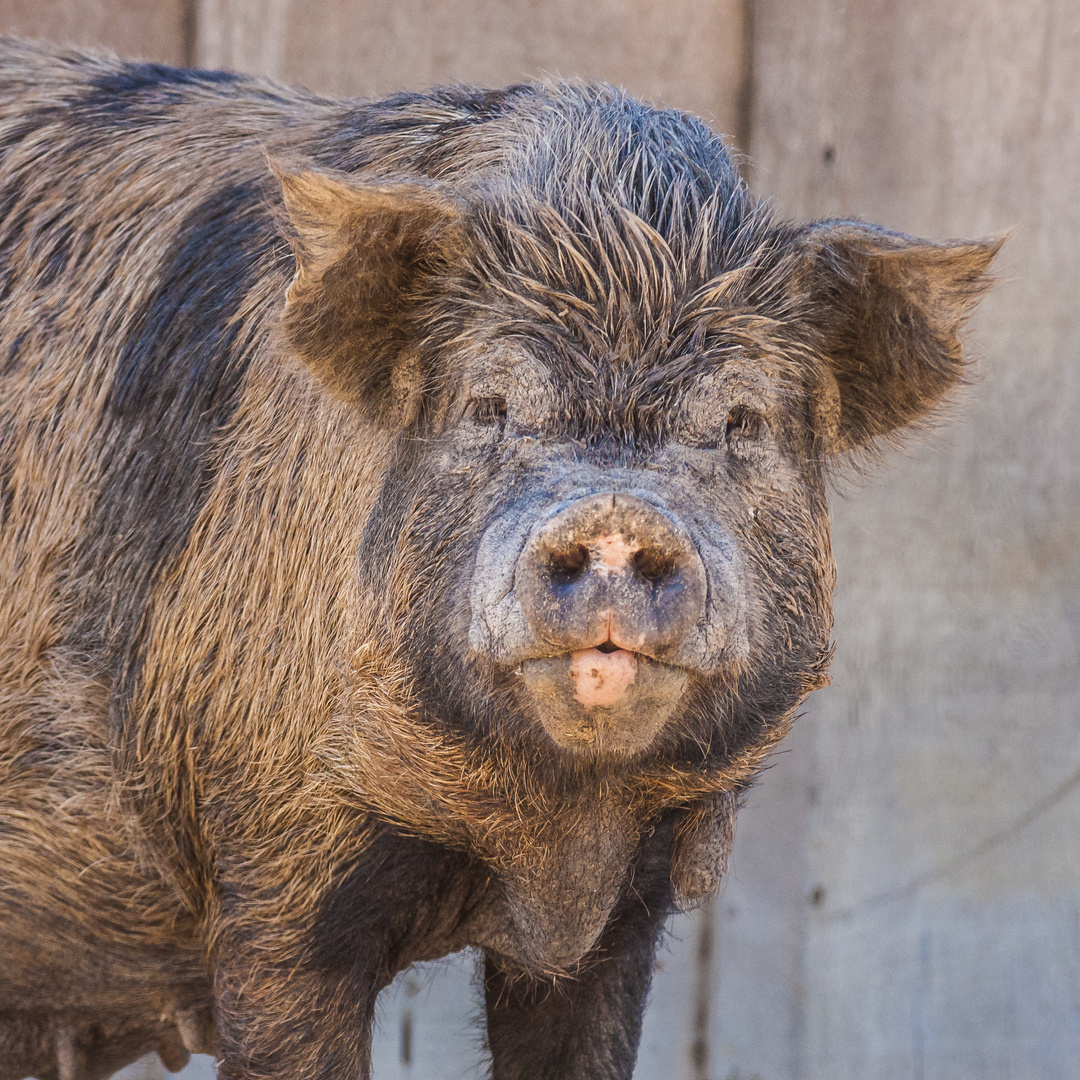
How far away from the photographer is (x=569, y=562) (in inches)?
78.7

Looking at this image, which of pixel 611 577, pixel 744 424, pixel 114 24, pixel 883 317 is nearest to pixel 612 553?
pixel 611 577

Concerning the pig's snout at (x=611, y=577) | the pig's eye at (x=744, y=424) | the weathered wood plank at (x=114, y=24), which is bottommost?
the pig's snout at (x=611, y=577)

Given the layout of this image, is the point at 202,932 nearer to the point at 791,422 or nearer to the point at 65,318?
the point at 65,318

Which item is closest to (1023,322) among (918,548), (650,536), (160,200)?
(918,548)

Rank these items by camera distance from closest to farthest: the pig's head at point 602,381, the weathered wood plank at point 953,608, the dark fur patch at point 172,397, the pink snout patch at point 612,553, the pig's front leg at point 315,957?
1. the pink snout patch at point 612,553
2. the pig's head at point 602,381
3. the pig's front leg at point 315,957
4. the dark fur patch at point 172,397
5. the weathered wood plank at point 953,608

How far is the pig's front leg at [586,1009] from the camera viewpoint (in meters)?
2.90

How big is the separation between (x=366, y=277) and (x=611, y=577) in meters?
0.78

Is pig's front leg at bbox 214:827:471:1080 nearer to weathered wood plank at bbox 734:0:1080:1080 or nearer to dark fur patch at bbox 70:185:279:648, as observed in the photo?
dark fur patch at bbox 70:185:279:648

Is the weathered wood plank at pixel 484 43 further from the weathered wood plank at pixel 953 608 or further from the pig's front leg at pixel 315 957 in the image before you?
the pig's front leg at pixel 315 957

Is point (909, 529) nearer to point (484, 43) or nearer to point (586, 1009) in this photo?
point (484, 43)

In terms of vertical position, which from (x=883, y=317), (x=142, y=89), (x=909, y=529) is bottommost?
(x=909, y=529)

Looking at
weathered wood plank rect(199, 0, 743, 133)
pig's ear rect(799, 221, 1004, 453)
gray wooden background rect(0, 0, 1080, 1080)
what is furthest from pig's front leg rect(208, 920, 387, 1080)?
weathered wood plank rect(199, 0, 743, 133)

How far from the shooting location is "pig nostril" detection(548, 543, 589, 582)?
1.98 metres

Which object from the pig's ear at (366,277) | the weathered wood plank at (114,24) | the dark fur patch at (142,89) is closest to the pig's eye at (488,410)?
the pig's ear at (366,277)
